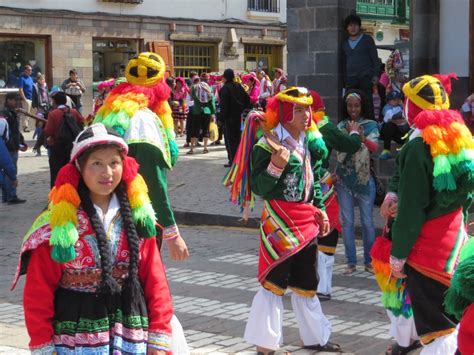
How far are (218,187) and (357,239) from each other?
4727 millimetres

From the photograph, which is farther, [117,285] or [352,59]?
[352,59]

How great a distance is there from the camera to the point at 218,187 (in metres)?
15.9

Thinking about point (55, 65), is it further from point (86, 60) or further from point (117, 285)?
point (117, 285)

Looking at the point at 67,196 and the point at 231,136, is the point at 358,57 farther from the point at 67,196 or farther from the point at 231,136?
the point at 67,196

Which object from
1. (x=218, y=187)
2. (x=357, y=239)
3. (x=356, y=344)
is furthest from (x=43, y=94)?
(x=356, y=344)

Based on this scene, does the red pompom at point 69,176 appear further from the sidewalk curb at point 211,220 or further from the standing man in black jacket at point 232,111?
the standing man in black jacket at point 232,111

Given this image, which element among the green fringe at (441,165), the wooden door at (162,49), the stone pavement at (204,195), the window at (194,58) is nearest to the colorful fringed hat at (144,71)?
the green fringe at (441,165)

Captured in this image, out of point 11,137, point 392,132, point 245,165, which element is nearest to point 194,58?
point 11,137

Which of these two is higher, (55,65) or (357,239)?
(55,65)

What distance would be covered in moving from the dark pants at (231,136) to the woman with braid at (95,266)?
1424 cm

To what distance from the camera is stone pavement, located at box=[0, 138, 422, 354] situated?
689cm

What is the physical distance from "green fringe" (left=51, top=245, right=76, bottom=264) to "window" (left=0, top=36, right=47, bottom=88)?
26.9 meters

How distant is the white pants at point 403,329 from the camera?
241 inches

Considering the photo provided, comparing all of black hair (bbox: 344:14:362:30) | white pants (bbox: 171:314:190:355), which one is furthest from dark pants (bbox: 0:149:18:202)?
white pants (bbox: 171:314:190:355)
